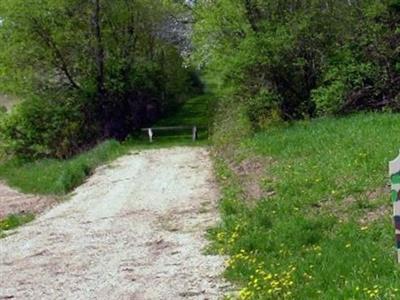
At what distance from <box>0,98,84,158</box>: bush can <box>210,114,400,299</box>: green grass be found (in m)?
15.2

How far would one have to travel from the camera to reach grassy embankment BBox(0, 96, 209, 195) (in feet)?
65.9

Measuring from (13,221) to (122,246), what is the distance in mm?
4782

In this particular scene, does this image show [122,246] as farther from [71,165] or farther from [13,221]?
[71,165]

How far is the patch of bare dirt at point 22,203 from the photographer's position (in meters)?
16.5

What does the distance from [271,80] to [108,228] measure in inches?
470

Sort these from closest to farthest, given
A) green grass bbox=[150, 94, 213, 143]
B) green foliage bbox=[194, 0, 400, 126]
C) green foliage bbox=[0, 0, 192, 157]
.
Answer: green foliage bbox=[194, 0, 400, 126]
green foliage bbox=[0, 0, 192, 157]
green grass bbox=[150, 94, 213, 143]

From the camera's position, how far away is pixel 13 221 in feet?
47.4

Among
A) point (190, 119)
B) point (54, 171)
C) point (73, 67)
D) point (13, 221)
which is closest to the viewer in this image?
point (13, 221)

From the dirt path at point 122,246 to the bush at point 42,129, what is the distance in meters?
11.7

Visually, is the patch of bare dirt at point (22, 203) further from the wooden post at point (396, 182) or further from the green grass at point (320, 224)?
the wooden post at point (396, 182)

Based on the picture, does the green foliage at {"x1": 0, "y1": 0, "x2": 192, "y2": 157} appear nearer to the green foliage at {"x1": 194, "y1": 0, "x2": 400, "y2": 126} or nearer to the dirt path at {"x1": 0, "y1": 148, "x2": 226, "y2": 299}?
the green foliage at {"x1": 194, "y1": 0, "x2": 400, "y2": 126}

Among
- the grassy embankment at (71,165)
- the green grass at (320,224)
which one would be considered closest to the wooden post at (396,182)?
the green grass at (320,224)

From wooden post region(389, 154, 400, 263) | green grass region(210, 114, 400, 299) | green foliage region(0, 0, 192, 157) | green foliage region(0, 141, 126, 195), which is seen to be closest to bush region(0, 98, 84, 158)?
green foliage region(0, 0, 192, 157)

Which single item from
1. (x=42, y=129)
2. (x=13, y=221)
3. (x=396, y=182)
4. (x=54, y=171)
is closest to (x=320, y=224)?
(x=396, y=182)
